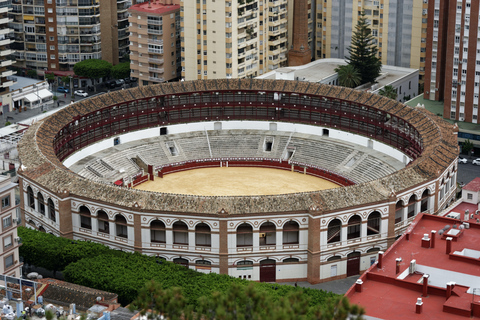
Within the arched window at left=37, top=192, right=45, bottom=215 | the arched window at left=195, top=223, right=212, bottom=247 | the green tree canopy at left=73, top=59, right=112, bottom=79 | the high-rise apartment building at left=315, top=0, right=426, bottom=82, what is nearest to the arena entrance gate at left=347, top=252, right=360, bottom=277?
the arched window at left=195, top=223, right=212, bottom=247

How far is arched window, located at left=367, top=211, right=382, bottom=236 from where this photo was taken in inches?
4454

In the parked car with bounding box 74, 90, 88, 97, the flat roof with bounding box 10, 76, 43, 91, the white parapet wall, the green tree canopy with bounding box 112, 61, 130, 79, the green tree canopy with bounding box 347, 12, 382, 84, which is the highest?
the green tree canopy with bounding box 347, 12, 382, 84

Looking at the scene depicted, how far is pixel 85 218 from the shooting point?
378 ft

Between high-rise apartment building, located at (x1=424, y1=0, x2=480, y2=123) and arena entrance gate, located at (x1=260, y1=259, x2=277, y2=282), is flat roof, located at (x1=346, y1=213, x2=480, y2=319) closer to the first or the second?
arena entrance gate, located at (x1=260, y1=259, x2=277, y2=282)

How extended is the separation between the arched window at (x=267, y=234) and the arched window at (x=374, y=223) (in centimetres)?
1157

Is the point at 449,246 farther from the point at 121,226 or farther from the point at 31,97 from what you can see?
the point at 31,97

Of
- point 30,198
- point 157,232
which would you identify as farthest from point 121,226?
point 30,198

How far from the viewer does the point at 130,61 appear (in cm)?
18762

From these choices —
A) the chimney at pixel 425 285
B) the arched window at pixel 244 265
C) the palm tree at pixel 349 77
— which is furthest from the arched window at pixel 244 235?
the palm tree at pixel 349 77

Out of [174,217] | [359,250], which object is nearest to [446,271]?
[359,250]

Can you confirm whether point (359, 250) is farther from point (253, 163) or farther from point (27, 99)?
point (27, 99)

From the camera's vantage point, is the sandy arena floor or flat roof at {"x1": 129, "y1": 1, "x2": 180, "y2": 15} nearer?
the sandy arena floor

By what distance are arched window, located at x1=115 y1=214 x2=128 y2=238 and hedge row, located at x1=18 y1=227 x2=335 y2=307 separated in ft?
13.4

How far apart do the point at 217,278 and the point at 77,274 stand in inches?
592
